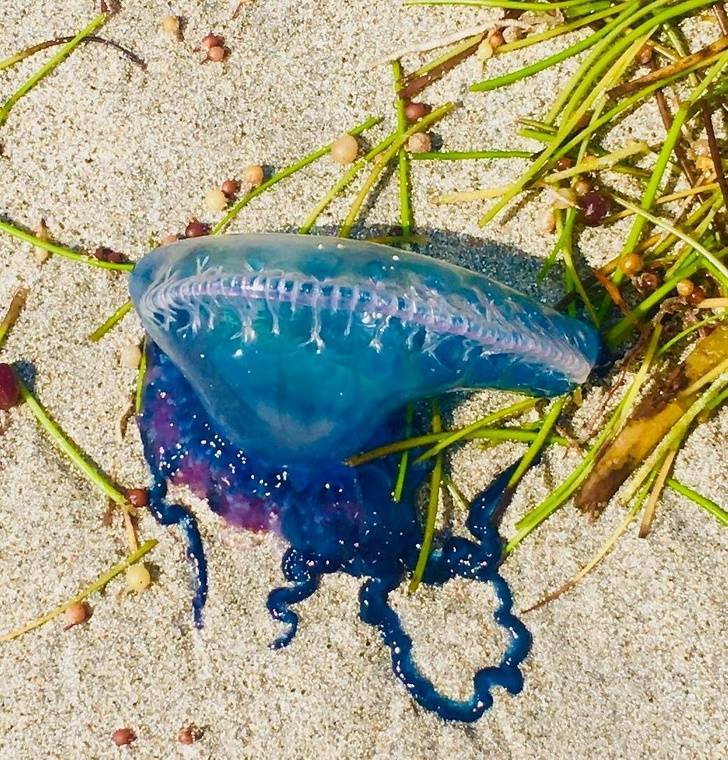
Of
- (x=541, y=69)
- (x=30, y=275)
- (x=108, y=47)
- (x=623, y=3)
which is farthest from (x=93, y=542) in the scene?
(x=623, y=3)

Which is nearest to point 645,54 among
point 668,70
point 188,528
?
point 668,70

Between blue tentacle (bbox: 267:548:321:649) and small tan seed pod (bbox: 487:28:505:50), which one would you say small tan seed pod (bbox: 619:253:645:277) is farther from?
blue tentacle (bbox: 267:548:321:649)

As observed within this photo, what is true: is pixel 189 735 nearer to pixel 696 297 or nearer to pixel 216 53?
pixel 696 297

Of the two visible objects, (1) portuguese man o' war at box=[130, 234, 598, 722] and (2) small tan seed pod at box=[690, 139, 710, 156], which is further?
(2) small tan seed pod at box=[690, 139, 710, 156]

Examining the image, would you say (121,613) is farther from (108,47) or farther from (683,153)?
(683,153)

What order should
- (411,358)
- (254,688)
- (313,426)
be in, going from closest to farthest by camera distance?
1. (411,358)
2. (313,426)
3. (254,688)

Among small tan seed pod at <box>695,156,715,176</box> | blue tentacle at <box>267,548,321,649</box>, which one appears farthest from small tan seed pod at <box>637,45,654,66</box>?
blue tentacle at <box>267,548,321,649</box>
